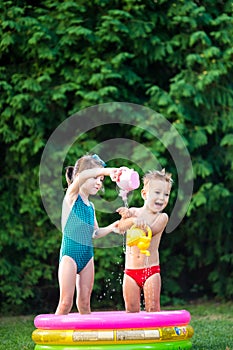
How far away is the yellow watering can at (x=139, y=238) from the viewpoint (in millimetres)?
5273

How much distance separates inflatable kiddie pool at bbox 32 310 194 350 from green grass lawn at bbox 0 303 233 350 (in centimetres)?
71

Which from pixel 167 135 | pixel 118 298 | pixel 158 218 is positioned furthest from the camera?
pixel 118 298

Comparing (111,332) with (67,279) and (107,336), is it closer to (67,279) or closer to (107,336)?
(107,336)

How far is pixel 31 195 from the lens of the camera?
28.3 feet

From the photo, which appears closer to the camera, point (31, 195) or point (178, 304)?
point (31, 195)

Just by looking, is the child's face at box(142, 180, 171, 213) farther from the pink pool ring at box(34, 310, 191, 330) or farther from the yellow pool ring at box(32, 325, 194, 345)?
the yellow pool ring at box(32, 325, 194, 345)

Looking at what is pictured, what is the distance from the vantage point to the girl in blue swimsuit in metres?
5.20

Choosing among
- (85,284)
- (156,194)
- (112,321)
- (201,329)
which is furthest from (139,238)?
(201,329)

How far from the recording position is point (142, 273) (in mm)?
5441

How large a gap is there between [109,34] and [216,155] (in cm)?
184

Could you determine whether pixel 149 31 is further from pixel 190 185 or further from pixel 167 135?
pixel 190 185

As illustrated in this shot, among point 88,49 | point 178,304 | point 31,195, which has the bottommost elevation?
point 178,304

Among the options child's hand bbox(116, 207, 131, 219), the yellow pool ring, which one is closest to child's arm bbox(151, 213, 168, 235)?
child's hand bbox(116, 207, 131, 219)

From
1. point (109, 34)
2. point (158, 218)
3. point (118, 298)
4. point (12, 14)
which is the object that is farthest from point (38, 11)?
point (158, 218)
